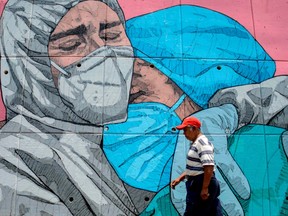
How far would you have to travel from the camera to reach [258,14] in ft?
19.2

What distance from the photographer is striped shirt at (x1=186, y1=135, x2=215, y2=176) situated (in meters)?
4.16

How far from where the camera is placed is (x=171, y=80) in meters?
5.59

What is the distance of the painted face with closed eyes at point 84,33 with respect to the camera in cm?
560

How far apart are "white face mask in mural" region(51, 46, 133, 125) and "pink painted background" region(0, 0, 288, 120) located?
25.1 inches

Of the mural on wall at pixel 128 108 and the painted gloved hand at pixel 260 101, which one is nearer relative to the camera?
the mural on wall at pixel 128 108

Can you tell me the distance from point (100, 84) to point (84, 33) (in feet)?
2.38

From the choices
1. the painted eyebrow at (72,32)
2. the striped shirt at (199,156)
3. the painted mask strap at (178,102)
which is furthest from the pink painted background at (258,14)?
the striped shirt at (199,156)

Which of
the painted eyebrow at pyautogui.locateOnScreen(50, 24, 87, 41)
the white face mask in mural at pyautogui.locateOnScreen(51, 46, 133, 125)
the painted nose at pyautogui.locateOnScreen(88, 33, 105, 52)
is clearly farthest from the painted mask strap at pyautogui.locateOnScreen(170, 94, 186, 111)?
the painted eyebrow at pyautogui.locateOnScreen(50, 24, 87, 41)

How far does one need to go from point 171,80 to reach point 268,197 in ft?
6.30

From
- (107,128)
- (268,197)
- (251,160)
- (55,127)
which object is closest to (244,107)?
(251,160)

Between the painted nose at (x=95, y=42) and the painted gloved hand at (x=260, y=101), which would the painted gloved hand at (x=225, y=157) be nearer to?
the painted gloved hand at (x=260, y=101)

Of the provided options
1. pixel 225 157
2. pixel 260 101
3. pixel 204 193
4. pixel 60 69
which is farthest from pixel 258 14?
pixel 204 193

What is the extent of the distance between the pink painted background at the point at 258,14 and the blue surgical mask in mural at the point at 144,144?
4.36 ft

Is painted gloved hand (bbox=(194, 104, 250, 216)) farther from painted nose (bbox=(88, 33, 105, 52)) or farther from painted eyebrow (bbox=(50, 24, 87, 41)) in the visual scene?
painted eyebrow (bbox=(50, 24, 87, 41))
